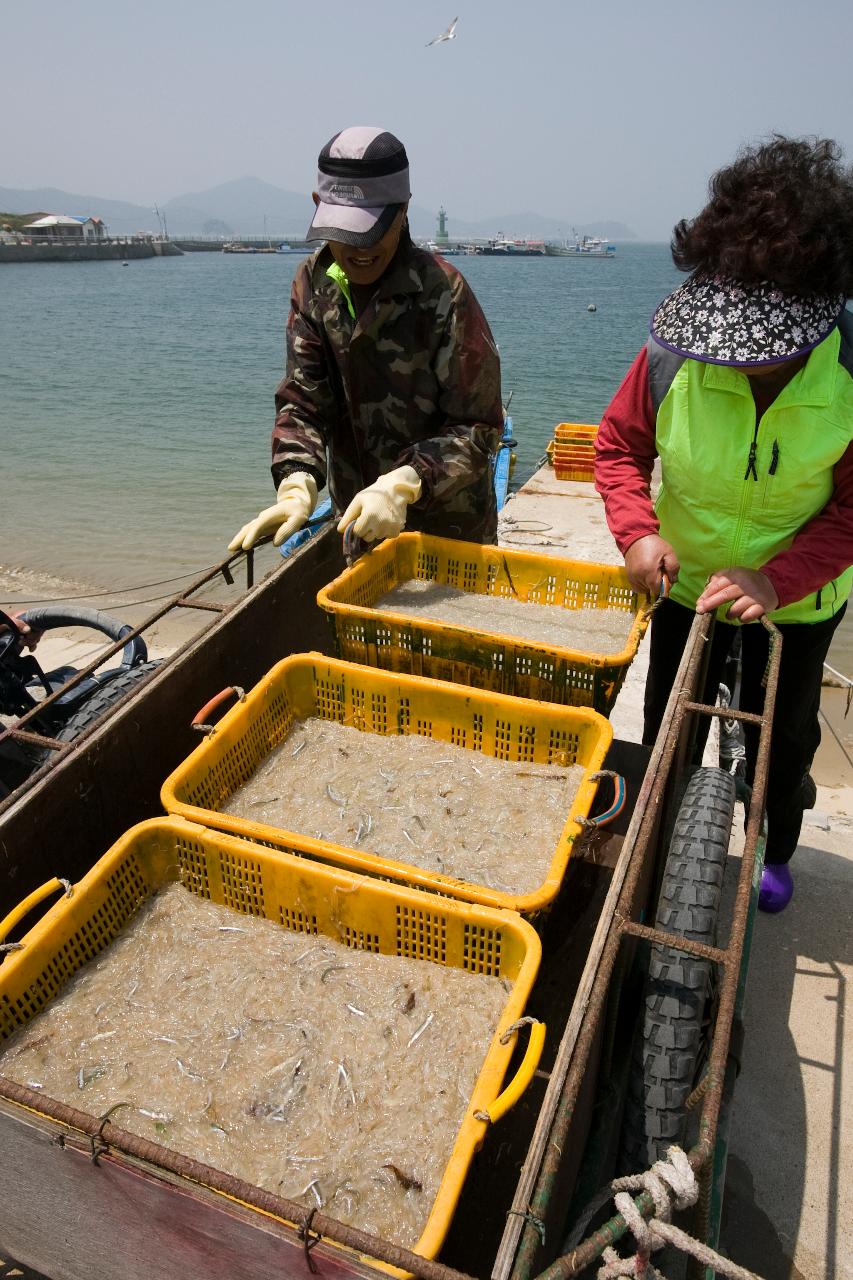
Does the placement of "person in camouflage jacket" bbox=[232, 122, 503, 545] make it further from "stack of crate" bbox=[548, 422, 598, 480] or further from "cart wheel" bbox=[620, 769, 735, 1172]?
"stack of crate" bbox=[548, 422, 598, 480]

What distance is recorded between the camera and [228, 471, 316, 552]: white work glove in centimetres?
278

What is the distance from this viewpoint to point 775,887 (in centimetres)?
328

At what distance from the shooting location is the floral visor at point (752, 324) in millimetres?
1922

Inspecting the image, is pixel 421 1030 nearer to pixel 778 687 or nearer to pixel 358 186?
pixel 778 687

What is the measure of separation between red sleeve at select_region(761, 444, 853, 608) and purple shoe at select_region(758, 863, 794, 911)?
1576 millimetres

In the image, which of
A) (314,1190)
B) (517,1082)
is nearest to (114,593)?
(314,1190)

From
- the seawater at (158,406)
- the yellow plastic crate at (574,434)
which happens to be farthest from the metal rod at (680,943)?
the yellow plastic crate at (574,434)

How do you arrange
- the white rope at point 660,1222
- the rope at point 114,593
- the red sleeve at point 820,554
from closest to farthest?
1. the white rope at point 660,1222
2. the red sleeve at point 820,554
3. the rope at point 114,593

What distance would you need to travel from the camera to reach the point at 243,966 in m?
1.69

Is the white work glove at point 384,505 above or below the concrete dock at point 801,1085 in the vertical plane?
above

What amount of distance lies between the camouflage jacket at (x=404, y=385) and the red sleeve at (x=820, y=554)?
3.77 feet

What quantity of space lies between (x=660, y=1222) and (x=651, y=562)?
1.75 m

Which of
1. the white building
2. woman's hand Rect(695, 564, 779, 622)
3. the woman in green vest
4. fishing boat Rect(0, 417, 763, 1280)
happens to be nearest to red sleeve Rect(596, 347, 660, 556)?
the woman in green vest

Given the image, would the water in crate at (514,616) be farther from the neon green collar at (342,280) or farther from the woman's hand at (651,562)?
the neon green collar at (342,280)
